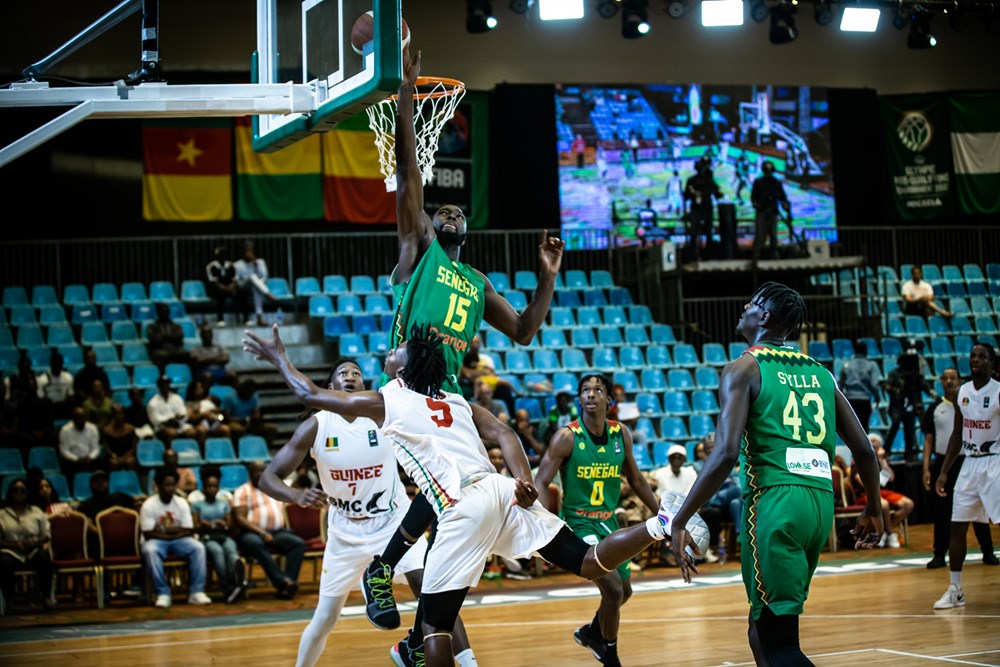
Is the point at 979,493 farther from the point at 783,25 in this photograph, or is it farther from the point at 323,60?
the point at 783,25

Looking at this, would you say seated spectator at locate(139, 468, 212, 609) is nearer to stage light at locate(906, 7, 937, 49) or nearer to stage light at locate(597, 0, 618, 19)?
stage light at locate(597, 0, 618, 19)

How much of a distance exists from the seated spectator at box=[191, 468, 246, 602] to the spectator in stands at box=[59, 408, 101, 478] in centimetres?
208

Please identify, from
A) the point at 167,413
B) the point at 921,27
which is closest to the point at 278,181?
the point at 167,413

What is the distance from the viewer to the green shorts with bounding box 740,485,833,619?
4.82m

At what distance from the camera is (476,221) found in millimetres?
20984

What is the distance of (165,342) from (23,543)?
5.12 m

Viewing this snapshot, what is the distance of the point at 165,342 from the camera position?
1723 centimetres

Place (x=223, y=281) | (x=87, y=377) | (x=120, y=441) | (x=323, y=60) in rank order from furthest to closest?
1. (x=223, y=281)
2. (x=87, y=377)
3. (x=120, y=441)
4. (x=323, y=60)

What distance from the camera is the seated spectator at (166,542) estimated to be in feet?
41.4

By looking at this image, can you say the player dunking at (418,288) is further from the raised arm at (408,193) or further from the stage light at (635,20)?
the stage light at (635,20)

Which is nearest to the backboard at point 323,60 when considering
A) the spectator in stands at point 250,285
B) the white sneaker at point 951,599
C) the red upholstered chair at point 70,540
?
the white sneaker at point 951,599

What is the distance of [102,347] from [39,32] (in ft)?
21.6

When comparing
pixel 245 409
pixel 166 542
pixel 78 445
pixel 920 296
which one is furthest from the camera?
pixel 920 296

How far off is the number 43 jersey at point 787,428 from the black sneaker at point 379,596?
2136 millimetres
